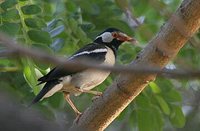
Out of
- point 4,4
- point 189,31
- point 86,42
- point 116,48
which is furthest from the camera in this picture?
point 116,48

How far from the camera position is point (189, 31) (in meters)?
3.15

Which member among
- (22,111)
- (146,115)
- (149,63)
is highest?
(22,111)

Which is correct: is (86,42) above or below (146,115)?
above

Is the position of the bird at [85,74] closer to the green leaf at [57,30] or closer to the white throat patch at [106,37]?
the white throat patch at [106,37]

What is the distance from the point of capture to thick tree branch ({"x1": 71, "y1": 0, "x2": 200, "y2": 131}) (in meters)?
3.15

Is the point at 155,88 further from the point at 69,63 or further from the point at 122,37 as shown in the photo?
the point at 69,63

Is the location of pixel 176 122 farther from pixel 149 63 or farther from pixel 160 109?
pixel 149 63

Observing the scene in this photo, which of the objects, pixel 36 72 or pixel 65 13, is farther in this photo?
pixel 65 13

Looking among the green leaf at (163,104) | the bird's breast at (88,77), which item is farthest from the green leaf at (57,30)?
the green leaf at (163,104)

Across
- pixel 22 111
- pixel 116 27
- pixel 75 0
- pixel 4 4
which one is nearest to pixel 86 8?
pixel 75 0

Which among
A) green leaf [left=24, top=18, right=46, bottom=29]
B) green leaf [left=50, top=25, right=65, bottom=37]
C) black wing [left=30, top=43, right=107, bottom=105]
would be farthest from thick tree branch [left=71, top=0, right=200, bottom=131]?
green leaf [left=50, top=25, right=65, bottom=37]

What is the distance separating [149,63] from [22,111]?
2046 mm

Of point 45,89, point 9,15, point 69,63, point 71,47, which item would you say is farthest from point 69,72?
point 69,63

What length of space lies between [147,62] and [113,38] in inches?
99.5
